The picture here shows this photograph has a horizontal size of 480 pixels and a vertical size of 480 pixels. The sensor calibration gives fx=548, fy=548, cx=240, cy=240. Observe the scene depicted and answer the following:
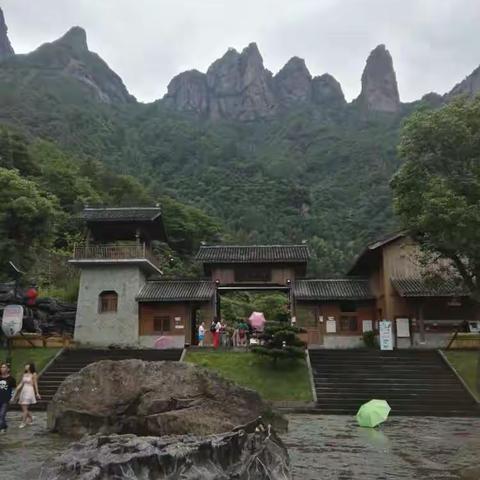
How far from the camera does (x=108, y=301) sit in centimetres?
2981

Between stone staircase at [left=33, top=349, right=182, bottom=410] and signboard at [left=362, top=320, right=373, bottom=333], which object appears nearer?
stone staircase at [left=33, top=349, right=182, bottom=410]

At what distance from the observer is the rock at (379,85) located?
123500 mm

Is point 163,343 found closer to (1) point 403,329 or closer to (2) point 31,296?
(2) point 31,296

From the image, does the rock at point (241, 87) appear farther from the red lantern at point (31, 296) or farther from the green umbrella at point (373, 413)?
the green umbrella at point (373, 413)

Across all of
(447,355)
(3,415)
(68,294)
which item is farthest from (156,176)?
(3,415)

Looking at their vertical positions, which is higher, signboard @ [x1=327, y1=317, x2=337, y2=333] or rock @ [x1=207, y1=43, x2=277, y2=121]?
rock @ [x1=207, y1=43, x2=277, y2=121]

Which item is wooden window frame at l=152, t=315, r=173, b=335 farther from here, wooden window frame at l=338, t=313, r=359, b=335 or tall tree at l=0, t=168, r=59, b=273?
wooden window frame at l=338, t=313, r=359, b=335

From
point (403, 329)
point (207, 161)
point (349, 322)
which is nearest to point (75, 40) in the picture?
point (207, 161)

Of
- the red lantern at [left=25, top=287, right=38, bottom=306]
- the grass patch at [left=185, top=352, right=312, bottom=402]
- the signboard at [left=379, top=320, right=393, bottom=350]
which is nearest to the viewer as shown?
the grass patch at [left=185, top=352, right=312, bottom=402]

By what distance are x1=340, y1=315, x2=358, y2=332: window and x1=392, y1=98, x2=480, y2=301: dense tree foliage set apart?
10088mm

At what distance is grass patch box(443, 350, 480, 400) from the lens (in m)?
20.8

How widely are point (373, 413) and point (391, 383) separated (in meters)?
8.00

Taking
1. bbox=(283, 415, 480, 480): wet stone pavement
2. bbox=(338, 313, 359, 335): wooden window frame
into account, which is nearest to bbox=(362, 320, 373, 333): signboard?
bbox=(338, 313, 359, 335): wooden window frame

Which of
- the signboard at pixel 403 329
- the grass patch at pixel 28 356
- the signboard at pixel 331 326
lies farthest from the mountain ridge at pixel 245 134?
the grass patch at pixel 28 356
